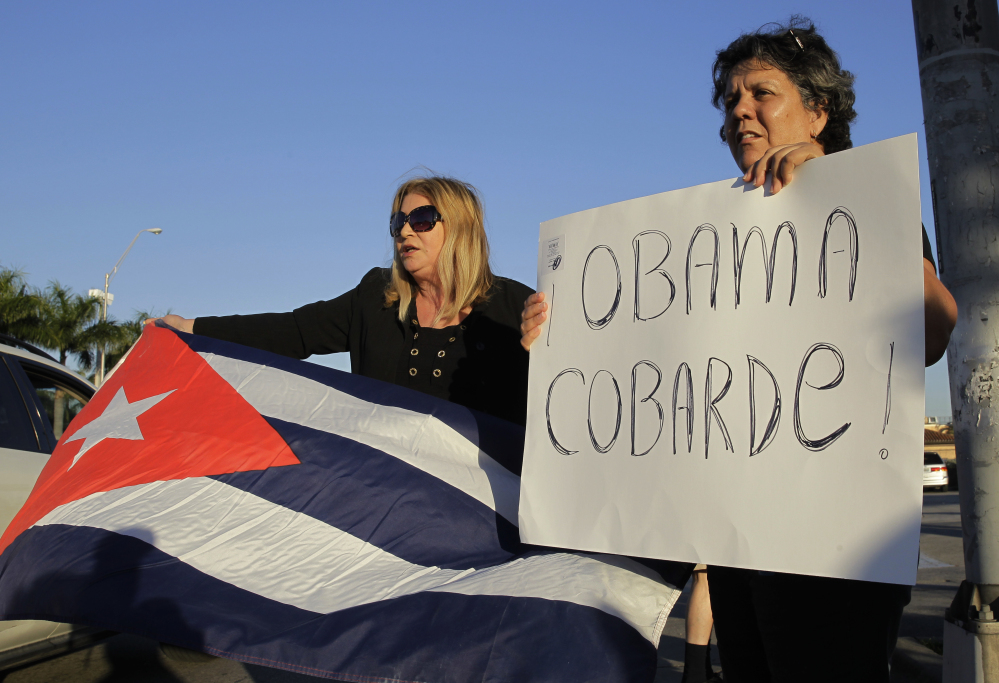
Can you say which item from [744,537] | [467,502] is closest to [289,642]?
[467,502]

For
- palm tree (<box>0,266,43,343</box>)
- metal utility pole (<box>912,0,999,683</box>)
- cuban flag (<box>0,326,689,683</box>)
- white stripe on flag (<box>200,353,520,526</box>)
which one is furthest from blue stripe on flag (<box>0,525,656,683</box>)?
palm tree (<box>0,266,43,343</box>)

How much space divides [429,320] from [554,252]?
0.88 m

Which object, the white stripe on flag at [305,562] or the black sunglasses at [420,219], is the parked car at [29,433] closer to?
the white stripe on flag at [305,562]

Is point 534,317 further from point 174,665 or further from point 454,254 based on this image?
point 174,665

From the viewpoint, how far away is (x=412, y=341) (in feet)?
8.04

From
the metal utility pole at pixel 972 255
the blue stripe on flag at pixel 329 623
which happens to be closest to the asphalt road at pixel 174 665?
the metal utility pole at pixel 972 255

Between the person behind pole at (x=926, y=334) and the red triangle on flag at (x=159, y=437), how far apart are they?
1071 mm

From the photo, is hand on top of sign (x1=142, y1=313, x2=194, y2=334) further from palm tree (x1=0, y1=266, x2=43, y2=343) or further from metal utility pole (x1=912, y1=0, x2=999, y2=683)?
palm tree (x1=0, y1=266, x2=43, y2=343)

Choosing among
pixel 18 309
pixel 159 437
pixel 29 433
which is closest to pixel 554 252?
pixel 159 437

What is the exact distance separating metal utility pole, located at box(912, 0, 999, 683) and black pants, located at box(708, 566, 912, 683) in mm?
2033

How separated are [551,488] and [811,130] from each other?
37.6 inches

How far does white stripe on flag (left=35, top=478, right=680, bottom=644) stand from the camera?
1.50 metres

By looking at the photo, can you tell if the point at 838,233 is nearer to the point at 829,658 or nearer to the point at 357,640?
the point at 829,658

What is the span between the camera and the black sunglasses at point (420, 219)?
8.31 feet
